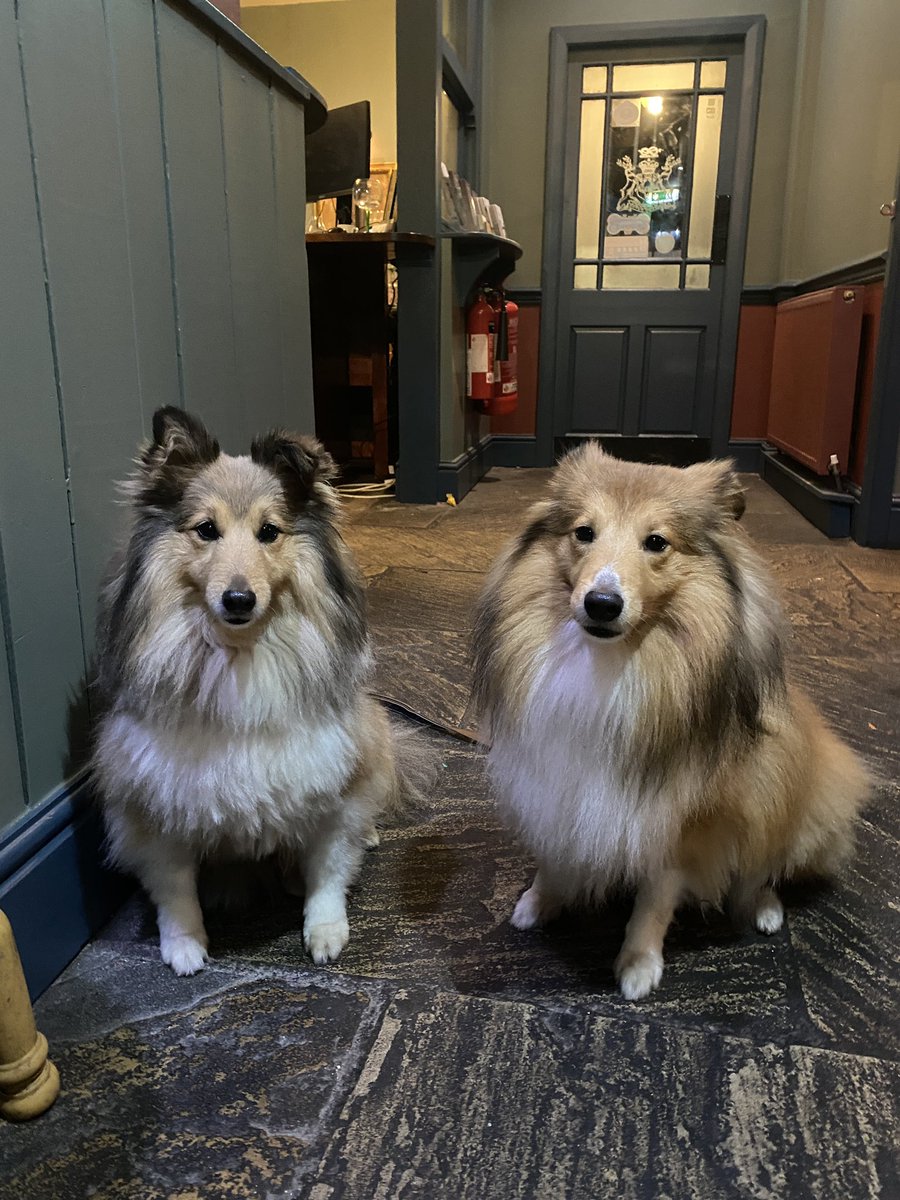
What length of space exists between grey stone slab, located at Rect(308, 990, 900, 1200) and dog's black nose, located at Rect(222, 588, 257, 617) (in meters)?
0.71

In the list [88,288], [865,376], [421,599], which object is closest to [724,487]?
[88,288]

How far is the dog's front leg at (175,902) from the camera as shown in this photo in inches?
58.6

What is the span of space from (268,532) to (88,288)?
1.94 feet

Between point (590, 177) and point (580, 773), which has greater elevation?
point (590, 177)

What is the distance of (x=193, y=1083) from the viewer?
1.26 meters

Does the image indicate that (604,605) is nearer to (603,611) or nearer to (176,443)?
(603,611)

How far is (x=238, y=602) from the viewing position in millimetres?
1266

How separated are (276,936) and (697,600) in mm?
997

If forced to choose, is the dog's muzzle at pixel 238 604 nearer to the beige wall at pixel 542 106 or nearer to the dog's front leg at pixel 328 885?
the dog's front leg at pixel 328 885

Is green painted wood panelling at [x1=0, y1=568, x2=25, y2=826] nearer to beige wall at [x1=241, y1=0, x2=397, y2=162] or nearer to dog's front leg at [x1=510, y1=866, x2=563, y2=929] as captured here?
dog's front leg at [x1=510, y1=866, x2=563, y2=929]

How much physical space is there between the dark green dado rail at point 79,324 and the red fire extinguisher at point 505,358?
378 cm

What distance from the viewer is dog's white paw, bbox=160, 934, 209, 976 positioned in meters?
1.49

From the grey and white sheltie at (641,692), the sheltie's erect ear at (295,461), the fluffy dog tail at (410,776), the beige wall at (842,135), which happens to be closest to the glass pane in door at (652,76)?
the beige wall at (842,135)

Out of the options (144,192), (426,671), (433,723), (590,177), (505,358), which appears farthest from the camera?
(590,177)
